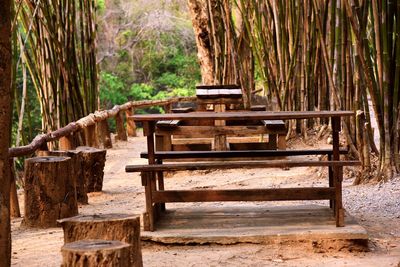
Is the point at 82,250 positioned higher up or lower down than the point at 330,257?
higher up

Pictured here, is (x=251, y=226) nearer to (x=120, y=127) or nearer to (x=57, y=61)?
(x=57, y=61)

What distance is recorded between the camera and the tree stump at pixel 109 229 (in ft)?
12.0

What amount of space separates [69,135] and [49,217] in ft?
6.21

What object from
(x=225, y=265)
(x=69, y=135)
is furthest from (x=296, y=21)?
(x=225, y=265)

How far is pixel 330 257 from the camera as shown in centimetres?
443

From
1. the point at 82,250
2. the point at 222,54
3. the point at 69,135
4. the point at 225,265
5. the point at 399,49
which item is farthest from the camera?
the point at 222,54

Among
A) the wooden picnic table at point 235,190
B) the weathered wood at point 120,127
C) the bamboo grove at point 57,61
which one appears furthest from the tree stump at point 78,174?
the weathered wood at point 120,127

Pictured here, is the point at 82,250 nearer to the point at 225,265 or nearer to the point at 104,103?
the point at 225,265

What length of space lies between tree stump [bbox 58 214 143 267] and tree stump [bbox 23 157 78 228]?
165cm

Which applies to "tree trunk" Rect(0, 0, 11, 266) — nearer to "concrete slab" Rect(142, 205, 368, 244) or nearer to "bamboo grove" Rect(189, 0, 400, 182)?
"concrete slab" Rect(142, 205, 368, 244)

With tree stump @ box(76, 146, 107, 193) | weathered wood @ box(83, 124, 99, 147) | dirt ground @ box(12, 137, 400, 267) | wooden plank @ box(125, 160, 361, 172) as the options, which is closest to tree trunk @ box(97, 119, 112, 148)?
weathered wood @ box(83, 124, 99, 147)

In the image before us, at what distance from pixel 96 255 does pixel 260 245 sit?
176 centimetres

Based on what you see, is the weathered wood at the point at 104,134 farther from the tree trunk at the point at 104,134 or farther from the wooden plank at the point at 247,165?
the wooden plank at the point at 247,165

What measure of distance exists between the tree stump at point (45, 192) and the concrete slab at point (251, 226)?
69 centimetres
